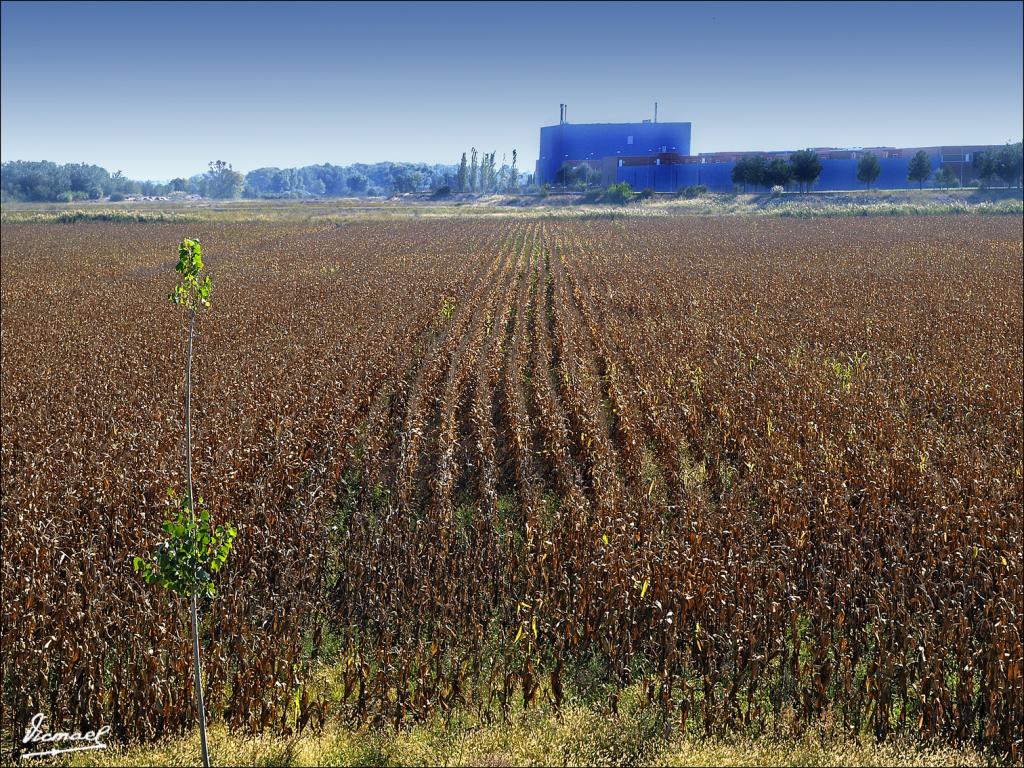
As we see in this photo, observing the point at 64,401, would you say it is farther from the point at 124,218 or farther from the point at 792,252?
the point at 124,218

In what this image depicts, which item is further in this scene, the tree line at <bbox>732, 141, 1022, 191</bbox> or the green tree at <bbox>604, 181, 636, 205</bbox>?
the green tree at <bbox>604, 181, 636, 205</bbox>

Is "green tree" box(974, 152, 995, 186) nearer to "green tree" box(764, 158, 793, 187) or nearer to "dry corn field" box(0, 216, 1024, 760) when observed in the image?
"green tree" box(764, 158, 793, 187)

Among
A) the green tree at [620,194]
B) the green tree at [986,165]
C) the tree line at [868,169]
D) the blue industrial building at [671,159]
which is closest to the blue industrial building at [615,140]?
the blue industrial building at [671,159]

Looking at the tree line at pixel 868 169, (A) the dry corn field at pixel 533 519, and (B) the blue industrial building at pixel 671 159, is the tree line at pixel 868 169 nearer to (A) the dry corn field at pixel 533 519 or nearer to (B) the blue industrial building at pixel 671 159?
(B) the blue industrial building at pixel 671 159

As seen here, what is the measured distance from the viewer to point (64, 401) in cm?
1354

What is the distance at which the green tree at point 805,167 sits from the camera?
9344 centimetres

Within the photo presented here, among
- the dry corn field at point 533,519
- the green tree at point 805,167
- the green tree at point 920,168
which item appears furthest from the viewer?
the green tree at point 920,168

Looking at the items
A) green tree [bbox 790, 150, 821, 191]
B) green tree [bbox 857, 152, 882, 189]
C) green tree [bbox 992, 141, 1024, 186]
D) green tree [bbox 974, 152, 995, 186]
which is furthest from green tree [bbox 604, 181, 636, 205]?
green tree [bbox 992, 141, 1024, 186]

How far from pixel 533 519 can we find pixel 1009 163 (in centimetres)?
10251

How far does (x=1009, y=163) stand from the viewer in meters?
90.9

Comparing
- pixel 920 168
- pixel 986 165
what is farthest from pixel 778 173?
pixel 986 165

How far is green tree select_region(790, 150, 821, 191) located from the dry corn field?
258 feet

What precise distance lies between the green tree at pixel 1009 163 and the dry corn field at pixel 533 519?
8445cm

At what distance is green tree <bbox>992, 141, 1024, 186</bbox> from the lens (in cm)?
9056
